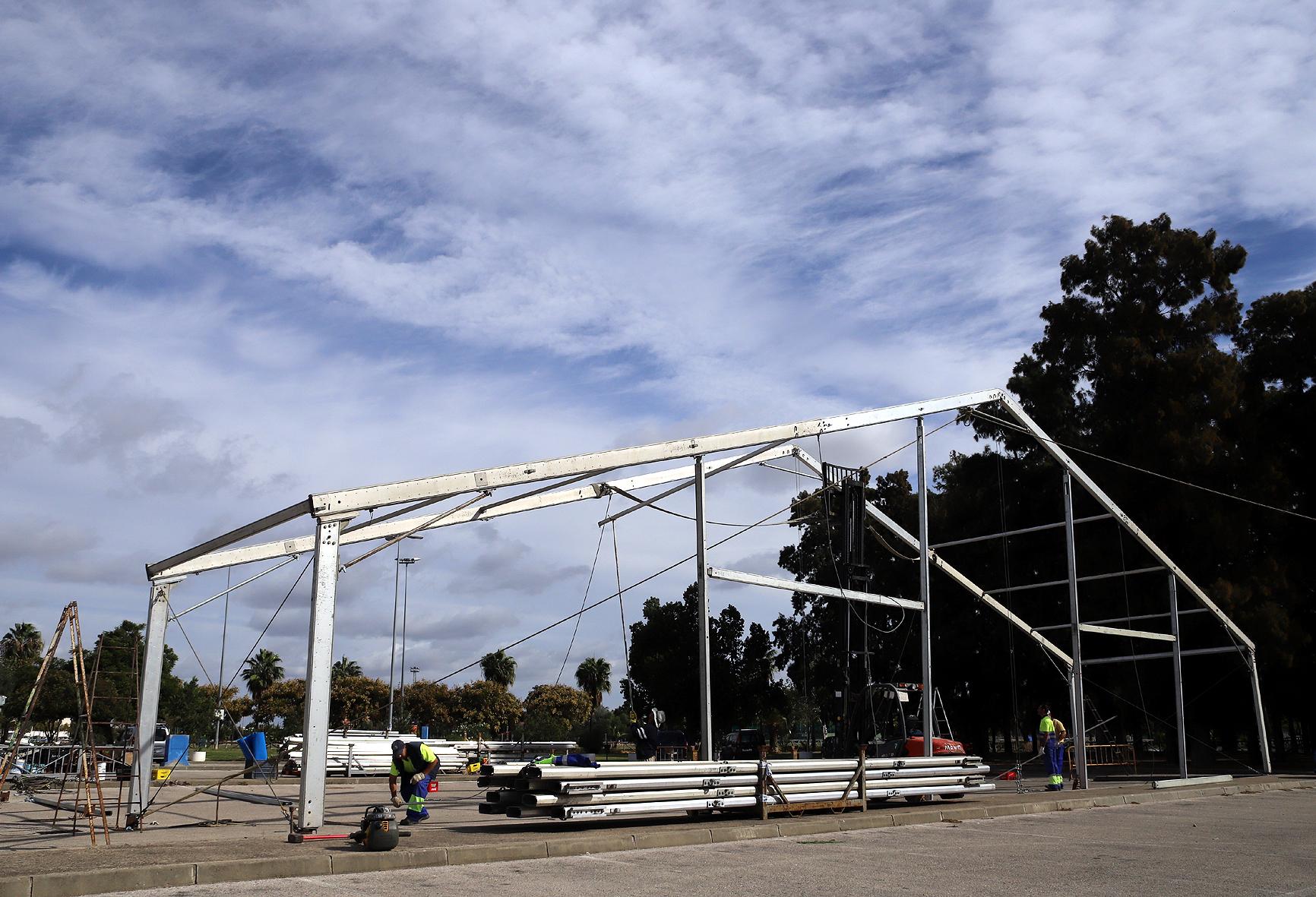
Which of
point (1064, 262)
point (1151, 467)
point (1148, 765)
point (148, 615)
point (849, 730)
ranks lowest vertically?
point (1148, 765)

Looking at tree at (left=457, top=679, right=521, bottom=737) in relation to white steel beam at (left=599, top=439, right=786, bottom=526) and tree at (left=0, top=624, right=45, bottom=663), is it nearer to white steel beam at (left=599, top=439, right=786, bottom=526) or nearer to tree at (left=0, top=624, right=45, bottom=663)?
tree at (left=0, top=624, right=45, bottom=663)

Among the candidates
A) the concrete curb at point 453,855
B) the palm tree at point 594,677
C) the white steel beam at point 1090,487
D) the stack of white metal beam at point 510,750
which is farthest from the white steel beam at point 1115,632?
the palm tree at point 594,677

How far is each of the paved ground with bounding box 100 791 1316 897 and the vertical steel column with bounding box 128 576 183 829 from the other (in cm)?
658

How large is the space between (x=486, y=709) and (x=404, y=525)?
Result: 2273 inches

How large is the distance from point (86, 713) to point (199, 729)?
60.7 meters

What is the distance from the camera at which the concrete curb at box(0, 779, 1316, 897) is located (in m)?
8.74

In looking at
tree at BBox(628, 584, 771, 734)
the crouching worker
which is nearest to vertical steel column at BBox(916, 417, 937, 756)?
the crouching worker

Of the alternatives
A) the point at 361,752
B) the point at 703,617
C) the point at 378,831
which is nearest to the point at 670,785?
the point at 703,617

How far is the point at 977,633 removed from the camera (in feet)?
142

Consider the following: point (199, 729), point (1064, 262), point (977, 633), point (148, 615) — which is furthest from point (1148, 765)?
point (199, 729)

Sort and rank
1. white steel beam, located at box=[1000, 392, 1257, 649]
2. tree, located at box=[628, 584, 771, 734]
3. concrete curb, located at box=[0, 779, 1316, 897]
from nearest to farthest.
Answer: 1. concrete curb, located at box=[0, 779, 1316, 897]
2. white steel beam, located at box=[1000, 392, 1257, 649]
3. tree, located at box=[628, 584, 771, 734]

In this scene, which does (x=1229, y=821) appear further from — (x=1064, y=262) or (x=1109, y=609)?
(x=1064, y=262)

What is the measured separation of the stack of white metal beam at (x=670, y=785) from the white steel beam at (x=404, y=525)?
395cm

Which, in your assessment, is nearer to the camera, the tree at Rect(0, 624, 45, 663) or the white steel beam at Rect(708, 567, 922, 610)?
the white steel beam at Rect(708, 567, 922, 610)
